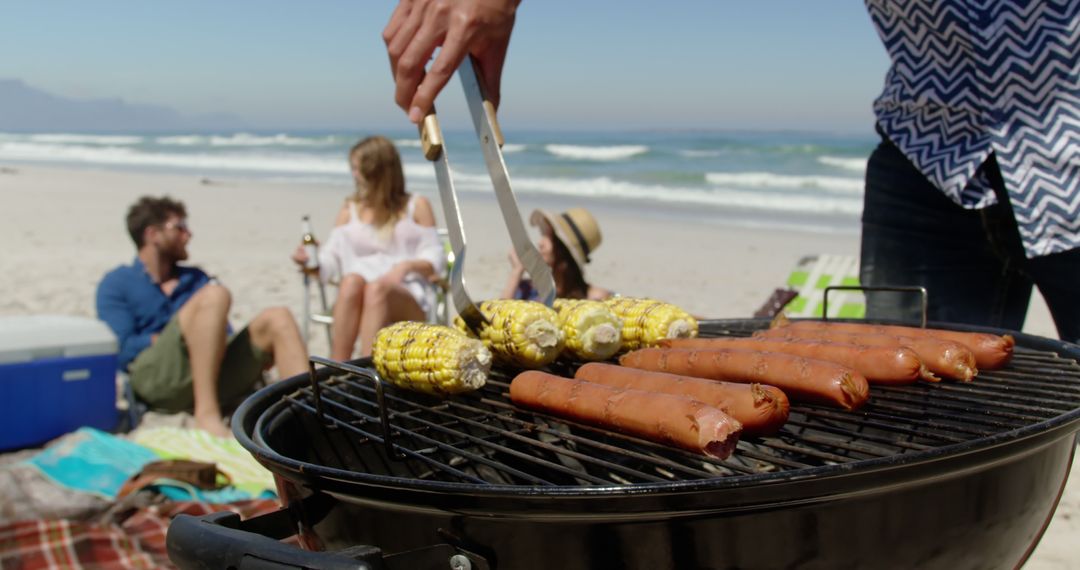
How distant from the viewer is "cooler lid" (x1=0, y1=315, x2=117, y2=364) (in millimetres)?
4711

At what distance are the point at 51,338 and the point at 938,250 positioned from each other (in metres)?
4.50

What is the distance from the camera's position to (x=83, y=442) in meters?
4.50

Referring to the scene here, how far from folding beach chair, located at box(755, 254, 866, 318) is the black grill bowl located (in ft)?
14.2

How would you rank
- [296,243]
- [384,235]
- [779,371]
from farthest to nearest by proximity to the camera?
[296,243] < [384,235] < [779,371]

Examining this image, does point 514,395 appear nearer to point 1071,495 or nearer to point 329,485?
point 329,485

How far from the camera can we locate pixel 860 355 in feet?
5.90

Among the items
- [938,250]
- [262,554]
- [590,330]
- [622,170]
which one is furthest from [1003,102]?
[622,170]

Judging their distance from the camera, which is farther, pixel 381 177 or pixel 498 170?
pixel 381 177

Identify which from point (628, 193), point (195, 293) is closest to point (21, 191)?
point (628, 193)

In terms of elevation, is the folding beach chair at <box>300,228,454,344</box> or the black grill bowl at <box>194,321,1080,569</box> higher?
the black grill bowl at <box>194,321,1080,569</box>

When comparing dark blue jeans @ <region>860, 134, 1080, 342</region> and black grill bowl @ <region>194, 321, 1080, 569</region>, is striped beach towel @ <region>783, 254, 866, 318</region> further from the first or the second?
black grill bowl @ <region>194, 321, 1080, 569</region>

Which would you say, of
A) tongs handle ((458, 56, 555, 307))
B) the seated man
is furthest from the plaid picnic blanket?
tongs handle ((458, 56, 555, 307))

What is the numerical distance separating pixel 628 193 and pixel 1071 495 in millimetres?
18590

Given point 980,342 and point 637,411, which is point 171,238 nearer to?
point 637,411
